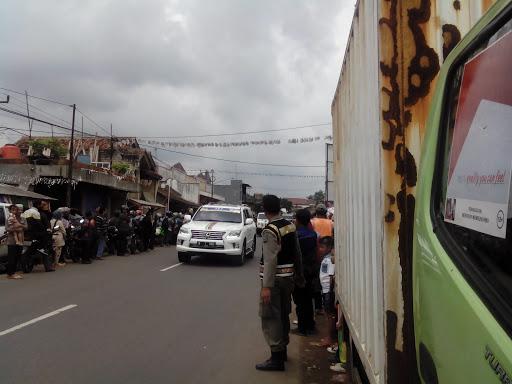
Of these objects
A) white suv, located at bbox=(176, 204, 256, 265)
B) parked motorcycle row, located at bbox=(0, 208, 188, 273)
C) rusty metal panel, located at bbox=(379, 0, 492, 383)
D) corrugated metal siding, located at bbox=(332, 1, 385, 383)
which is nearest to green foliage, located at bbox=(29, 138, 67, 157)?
parked motorcycle row, located at bbox=(0, 208, 188, 273)

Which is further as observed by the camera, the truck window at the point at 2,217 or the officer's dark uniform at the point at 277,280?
the truck window at the point at 2,217

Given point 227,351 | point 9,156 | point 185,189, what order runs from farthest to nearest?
point 185,189, point 9,156, point 227,351

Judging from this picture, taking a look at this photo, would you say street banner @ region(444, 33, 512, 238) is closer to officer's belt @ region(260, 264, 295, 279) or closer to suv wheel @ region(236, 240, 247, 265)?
officer's belt @ region(260, 264, 295, 279)

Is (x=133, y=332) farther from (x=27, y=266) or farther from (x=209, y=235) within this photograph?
(x=209, y=235)

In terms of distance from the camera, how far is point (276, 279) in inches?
188

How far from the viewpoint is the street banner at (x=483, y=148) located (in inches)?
49.2

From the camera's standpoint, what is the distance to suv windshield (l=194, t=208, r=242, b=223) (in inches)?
550

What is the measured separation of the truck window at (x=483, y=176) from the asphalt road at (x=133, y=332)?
342 centimetres

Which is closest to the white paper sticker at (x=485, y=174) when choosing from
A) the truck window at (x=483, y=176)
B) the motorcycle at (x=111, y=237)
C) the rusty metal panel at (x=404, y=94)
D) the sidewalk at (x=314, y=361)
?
the truck window at (x=483, y=176)

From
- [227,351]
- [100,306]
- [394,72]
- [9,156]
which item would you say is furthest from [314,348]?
[9,156]

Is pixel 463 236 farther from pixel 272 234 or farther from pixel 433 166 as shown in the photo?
pixel 272 234

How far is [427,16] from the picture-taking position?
7.20 feet

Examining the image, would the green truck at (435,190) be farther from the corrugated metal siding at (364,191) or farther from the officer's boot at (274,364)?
the officer's boot at (274,364)

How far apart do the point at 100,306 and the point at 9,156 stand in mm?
18548
